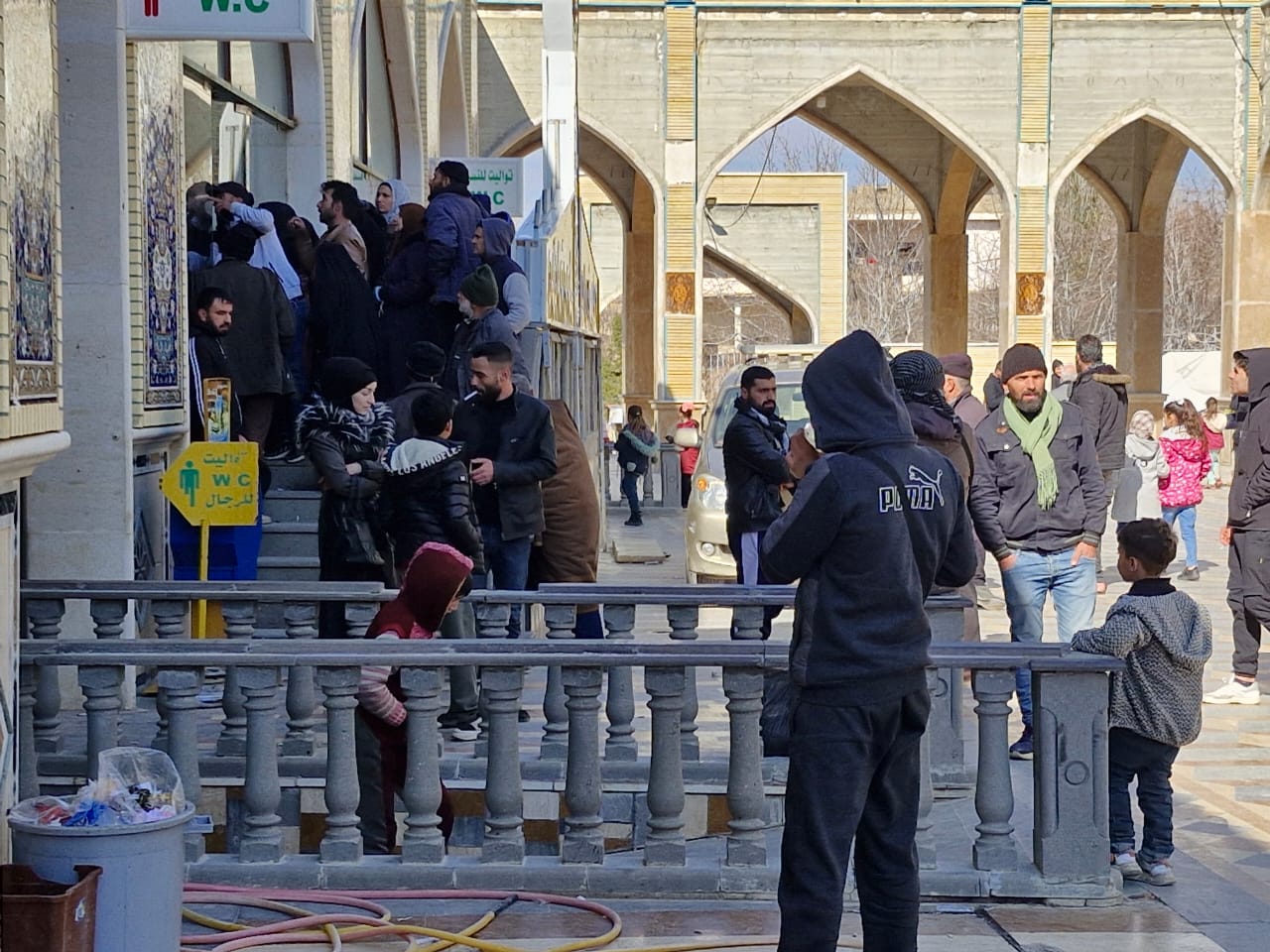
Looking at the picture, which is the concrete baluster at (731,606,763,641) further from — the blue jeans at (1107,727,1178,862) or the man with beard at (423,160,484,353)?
the man with beard at (423,160,484,353)

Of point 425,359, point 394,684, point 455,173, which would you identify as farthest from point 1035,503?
point 455,173

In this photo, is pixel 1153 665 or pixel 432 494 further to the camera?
pixel 432 494

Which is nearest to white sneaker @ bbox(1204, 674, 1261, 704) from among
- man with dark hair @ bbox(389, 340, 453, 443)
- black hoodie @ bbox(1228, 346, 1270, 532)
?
black hoodie @ bbox(1228, 346, 1270, 532)

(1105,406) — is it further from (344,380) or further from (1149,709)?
(1149,709)

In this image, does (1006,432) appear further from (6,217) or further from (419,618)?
(6,217)

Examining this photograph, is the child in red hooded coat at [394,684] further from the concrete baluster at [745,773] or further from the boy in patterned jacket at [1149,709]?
the boy in patterned jacket at [1149,709]

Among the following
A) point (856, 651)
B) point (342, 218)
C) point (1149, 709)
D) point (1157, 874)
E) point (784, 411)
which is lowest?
point (1157, 874)

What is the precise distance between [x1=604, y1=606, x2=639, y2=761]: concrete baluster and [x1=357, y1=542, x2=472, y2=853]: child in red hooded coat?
793mm

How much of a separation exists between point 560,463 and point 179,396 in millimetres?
1983

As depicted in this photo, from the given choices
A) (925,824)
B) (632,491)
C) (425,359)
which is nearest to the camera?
(925,824)

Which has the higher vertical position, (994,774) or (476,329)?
(476,329)

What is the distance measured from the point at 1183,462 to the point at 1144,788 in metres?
9.10

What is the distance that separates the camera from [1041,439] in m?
7.63

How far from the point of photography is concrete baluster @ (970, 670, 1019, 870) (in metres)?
5.24
